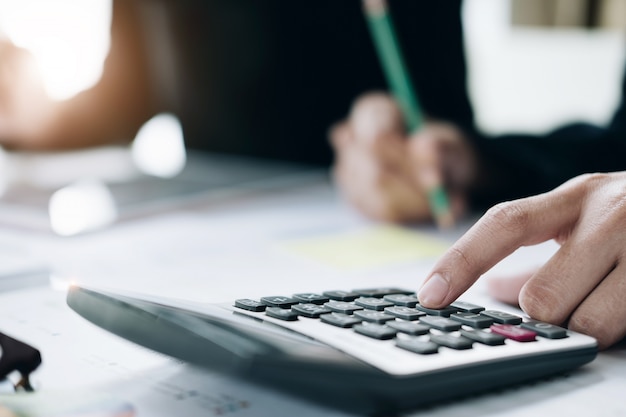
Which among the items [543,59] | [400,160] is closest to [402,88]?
[400,160]

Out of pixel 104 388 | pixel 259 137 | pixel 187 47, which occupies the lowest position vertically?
pixel 104 388

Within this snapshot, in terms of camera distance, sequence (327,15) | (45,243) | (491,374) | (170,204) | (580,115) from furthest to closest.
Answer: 1. (580,115)
2. (327,15)
3. (170,204)
4. (45,243)
5. (491,374)

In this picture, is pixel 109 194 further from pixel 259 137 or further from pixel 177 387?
pixel 177 387

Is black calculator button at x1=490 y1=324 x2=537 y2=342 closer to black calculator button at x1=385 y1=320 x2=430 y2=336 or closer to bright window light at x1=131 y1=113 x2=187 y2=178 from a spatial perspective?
black calculator button at x1=385 y1=320 x2=430 y2=336

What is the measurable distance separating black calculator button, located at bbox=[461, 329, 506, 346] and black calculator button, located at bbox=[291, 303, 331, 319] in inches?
2.6

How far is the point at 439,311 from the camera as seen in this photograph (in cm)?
35

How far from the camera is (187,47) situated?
1005 mm

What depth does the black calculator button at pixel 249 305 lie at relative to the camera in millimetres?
346

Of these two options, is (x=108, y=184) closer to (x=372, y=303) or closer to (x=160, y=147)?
(x=160, y=147)

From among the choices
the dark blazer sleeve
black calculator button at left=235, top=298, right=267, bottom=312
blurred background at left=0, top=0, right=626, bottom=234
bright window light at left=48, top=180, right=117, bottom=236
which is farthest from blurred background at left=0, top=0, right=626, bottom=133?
black calculator button at left=235, top=298, right=267, bottom=312

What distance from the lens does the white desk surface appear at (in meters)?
0.29

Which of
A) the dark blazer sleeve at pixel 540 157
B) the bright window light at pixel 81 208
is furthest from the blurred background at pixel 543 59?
the dark blazer sleeve at pixel 540 157

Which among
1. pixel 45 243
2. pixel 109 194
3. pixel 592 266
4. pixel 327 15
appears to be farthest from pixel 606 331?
pixel 327 15

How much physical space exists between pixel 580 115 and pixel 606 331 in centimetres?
161
